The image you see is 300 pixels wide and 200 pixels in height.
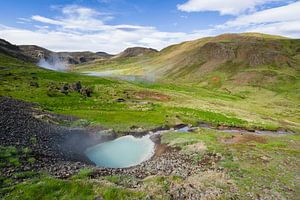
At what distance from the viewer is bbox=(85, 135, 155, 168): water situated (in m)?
49.5

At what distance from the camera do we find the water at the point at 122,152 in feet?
162

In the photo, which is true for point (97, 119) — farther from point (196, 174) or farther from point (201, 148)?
point (196, 174)

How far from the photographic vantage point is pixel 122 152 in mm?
55219

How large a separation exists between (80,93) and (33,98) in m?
28.0

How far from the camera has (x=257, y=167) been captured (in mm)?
44562

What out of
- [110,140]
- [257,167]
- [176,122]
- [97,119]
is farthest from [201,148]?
[97,119]

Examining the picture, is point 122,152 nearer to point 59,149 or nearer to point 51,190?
point 59,149

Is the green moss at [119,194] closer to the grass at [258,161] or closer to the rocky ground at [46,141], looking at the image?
the rocky ground at [46,141]

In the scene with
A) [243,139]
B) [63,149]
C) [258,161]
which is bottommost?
[243,139]

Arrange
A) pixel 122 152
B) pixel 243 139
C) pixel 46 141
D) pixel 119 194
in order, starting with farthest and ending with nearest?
pixel 243 139
pixel 122 152
pixel 46 141
pixel 119 194

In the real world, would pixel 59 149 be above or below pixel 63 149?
above

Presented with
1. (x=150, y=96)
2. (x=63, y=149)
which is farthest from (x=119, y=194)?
(x=150, y=96)

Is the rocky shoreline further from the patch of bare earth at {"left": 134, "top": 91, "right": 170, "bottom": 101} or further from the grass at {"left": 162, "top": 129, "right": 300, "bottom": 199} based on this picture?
the patch of bare earth at {"left": 134, "top": 91, "right": 170, "bottom": 101}

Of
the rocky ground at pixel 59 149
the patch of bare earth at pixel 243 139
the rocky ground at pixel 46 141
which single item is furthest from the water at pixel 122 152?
the patch of bare earth at pixel 243 139
